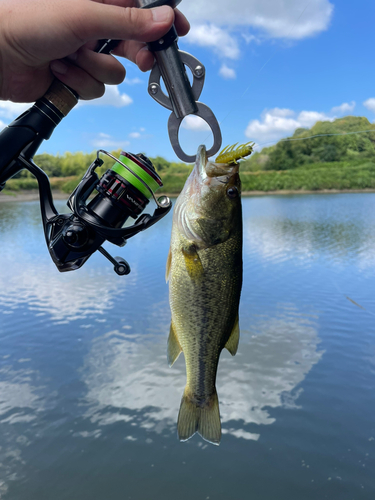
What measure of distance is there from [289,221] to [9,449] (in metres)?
18.0

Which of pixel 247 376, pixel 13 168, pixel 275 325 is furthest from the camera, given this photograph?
pixel 275 325

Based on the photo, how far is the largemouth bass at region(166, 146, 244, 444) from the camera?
1.42 m

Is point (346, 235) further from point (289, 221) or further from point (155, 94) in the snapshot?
point (155, 94)

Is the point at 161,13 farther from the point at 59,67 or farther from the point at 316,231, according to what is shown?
the point at 316,231

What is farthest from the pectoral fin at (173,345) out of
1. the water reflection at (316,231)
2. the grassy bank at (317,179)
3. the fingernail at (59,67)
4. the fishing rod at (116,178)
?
the grassy bank at (317,179)

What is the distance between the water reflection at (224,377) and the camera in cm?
923

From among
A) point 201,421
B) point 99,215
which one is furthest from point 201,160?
point 201,421

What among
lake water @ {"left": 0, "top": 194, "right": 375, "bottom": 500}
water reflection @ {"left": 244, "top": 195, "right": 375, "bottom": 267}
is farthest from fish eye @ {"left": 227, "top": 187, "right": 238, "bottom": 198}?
water reflection @ {"left": 244, "top": 195, "right": 375, "bottom": 267}

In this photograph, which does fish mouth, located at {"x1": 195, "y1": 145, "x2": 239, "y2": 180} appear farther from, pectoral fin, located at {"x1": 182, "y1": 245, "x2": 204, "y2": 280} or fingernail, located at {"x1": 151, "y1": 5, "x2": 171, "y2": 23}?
fingernail, located at {"x1": 151, "y1": 5, "x2": 171, "y2": 23}

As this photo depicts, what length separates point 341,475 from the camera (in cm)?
795

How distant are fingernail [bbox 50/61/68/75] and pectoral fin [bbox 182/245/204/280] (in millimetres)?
1287

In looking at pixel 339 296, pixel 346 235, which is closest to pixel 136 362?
pixel 339 296

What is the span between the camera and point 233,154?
52.0 inches

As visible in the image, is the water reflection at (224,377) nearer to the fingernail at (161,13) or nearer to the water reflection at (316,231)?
the water reflection at (316,231)
